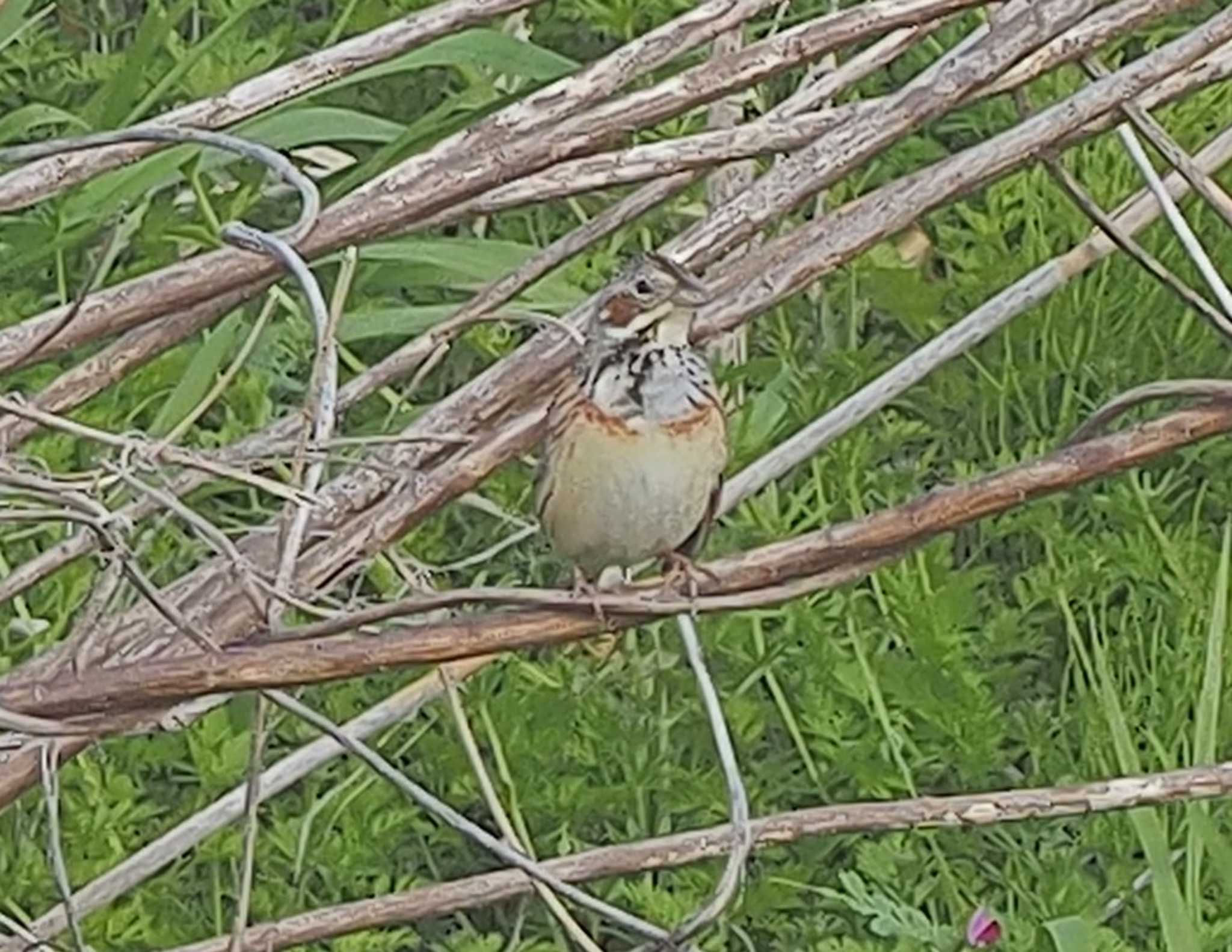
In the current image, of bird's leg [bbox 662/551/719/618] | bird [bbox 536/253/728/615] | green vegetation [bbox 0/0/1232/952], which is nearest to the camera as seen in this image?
bird's leg [bbox 662/551/719/618]

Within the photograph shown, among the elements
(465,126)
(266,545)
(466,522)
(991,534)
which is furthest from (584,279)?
(266,545)

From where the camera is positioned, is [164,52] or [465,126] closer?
[465,126]

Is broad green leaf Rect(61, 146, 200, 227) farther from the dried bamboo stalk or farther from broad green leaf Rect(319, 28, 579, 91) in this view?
the dried bamboo stalk

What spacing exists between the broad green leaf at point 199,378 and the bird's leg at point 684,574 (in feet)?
1.29

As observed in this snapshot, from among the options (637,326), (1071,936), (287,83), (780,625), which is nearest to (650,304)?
(637,326)

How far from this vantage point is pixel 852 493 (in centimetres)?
331

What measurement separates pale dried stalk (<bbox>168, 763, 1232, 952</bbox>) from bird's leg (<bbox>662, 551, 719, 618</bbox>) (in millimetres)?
176

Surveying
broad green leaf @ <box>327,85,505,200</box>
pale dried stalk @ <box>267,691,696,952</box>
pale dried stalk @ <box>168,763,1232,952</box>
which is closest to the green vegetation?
broad green leaf @ <box>327,85,505,200</box>

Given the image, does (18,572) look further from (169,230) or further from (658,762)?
(658,762)

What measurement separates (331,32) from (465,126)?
A: 49.8 inches

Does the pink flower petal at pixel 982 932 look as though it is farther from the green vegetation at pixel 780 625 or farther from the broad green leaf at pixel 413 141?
the broad green leaf at pixel 413 141

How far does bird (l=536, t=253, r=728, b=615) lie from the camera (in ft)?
7.23

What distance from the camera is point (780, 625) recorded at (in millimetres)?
3309

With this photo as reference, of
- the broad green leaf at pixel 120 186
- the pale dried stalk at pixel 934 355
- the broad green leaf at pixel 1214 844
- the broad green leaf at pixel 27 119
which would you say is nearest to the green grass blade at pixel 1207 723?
the broad green leaf at pixel 1214 844
